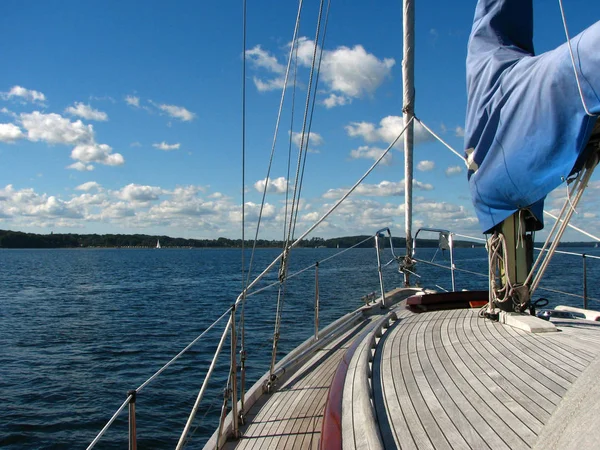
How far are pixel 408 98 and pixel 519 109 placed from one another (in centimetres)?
549

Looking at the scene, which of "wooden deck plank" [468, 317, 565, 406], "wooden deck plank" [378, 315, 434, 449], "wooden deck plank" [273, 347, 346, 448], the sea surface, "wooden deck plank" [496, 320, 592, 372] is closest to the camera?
"wooden deck plank" [378, 315, 434, 449]

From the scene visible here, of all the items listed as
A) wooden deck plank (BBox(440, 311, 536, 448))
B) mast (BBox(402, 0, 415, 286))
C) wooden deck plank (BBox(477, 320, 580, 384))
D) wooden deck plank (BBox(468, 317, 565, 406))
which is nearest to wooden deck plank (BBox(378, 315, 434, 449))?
wooden deck plank (BBox(440, 311, 536, 448))

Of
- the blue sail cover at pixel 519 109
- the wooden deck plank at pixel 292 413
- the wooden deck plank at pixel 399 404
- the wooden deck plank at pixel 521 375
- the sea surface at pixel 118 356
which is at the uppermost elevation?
the blue sail cover at pixel 519 109

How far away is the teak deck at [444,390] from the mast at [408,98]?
3.52 meters

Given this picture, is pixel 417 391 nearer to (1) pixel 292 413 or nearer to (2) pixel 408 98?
(1) pixel 292 413

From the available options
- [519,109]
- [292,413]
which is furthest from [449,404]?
[519,109]

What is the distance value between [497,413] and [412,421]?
1.74 ft

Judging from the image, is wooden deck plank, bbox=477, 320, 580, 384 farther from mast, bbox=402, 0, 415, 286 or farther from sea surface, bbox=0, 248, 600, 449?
mast, bbox=402, 0, 415, 286

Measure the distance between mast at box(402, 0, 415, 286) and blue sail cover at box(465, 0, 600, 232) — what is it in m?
3.12

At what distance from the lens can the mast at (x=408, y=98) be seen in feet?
28.1

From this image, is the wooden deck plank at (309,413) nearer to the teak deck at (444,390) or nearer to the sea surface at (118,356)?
the teak deck at (444,390)

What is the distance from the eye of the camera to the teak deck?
3.08 meters

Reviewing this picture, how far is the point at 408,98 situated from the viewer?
29.6 ft

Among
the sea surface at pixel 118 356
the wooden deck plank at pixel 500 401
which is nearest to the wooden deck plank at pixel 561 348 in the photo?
the wooden deck plank at pixel 500 401
